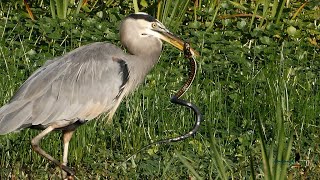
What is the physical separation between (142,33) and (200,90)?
138 cm

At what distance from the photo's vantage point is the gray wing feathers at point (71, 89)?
7199 millimetres

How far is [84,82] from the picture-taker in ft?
24.4

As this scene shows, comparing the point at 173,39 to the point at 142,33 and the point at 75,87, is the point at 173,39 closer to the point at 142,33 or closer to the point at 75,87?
the point at 142,33

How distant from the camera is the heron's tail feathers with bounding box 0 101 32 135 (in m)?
6.99

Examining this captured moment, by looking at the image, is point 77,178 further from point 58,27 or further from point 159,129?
point 58,27

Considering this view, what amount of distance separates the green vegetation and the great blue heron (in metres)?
0.29

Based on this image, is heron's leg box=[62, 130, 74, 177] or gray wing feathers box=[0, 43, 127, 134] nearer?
gray wing feathers box=[0, 43, 127, 134]

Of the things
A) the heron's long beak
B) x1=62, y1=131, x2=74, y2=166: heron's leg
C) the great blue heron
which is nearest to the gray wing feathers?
the great blue heron

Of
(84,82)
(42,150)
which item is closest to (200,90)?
(84,82)

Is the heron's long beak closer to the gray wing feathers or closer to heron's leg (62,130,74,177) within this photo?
the gray wing feathers

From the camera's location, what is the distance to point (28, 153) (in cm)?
752

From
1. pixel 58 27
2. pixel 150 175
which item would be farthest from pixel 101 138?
pixel 58 27

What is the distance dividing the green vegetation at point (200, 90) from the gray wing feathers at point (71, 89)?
0.34 m

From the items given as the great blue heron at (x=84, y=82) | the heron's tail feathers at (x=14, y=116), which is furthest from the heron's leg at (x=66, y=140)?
the heron's tail feathers at (x=14, y=116)
